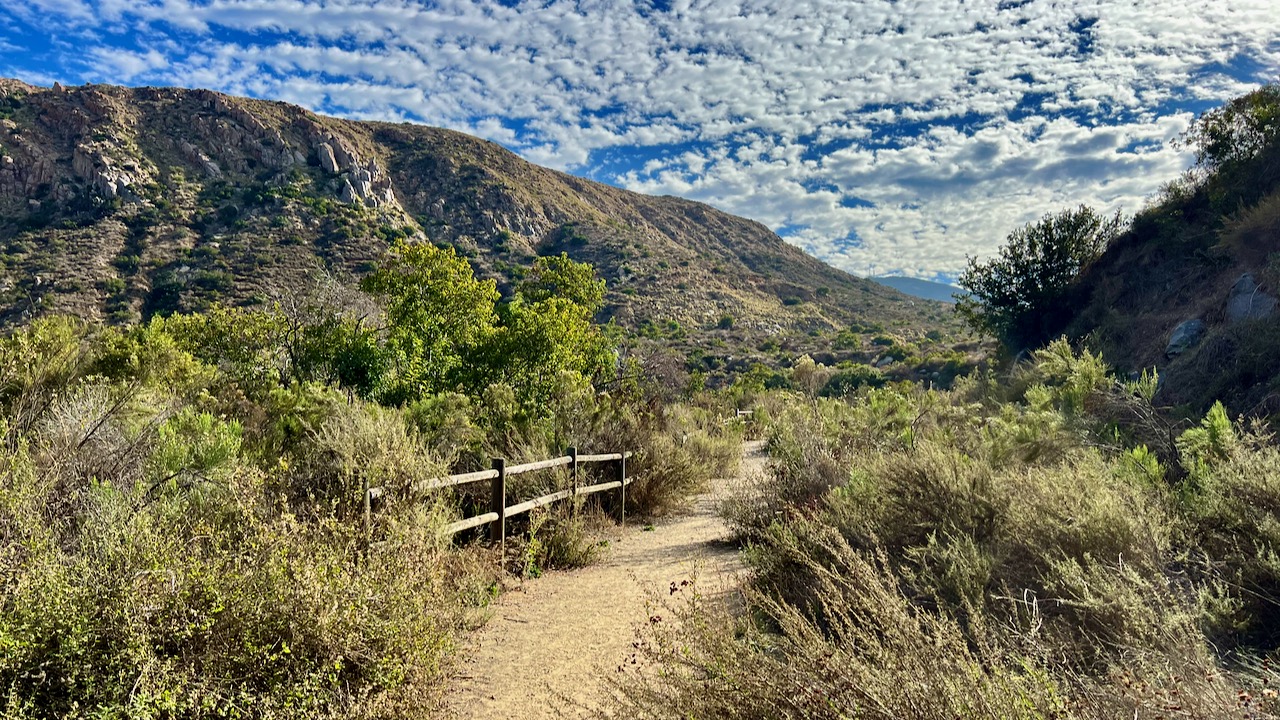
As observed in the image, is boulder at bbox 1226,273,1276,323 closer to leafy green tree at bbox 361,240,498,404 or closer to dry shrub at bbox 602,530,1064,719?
dry shrub at bbox 602,530,1064,719

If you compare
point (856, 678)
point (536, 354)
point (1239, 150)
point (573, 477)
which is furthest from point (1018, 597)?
point (1239, 150)

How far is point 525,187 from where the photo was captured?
75938mm

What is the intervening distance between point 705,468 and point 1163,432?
7.80m

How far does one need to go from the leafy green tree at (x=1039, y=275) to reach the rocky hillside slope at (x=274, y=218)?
3068 centimetres

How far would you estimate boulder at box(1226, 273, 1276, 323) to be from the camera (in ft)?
38.0

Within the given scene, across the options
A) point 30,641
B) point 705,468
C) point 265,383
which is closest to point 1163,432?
point 705,468

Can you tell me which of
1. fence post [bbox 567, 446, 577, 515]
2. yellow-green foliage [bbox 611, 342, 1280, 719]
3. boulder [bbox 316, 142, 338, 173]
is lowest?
→ fence post [bbox 567, 446, 577, 515]

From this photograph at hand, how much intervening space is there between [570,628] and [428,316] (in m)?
9.93

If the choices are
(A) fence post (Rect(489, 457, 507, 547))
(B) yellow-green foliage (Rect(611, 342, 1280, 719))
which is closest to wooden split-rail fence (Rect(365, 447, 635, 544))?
(A) fence post (Rect(489, 457, 507, 547))

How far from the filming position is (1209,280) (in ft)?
48.7

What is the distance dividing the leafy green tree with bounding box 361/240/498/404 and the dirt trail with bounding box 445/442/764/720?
20.3 feet

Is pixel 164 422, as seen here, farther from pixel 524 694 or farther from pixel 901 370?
pixel 901 370

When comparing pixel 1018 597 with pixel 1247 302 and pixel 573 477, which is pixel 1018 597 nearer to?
pixel 573 477

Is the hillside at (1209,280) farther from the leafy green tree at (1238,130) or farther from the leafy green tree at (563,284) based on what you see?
the leafy green tree at (563,284)
